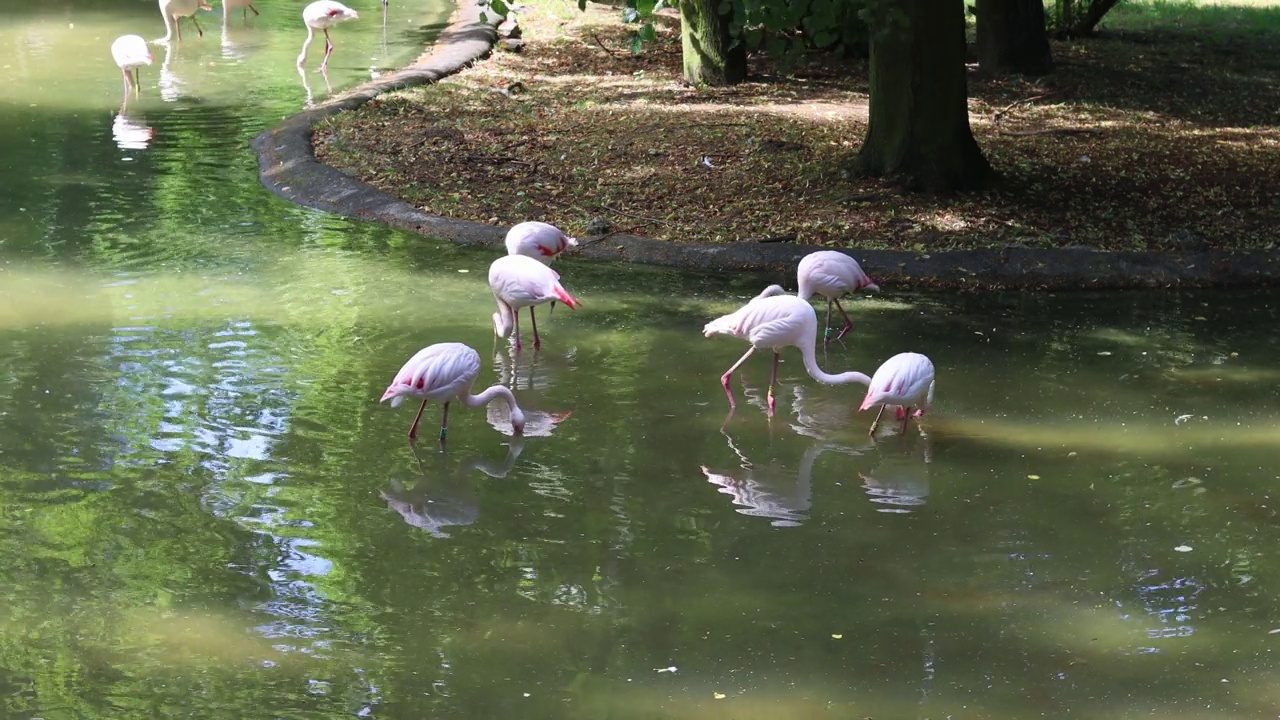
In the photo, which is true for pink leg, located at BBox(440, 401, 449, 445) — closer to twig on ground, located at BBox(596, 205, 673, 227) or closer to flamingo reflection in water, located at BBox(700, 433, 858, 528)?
flamingo reflection in water, located at BBox(700, 433, 858, 528)

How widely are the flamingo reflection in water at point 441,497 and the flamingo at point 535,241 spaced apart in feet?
6.99

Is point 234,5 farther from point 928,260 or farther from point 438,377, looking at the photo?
point 438,377

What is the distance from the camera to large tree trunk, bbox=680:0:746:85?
13305 millimetres

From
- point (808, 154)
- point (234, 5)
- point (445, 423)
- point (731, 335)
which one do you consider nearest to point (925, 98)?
point (808, 154)

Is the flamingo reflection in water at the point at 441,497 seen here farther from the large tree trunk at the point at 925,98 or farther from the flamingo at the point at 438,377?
the large tree trunk at the point at 925,98

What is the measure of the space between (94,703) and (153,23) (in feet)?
46.8

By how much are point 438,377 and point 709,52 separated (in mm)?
8151

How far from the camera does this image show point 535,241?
7902mm

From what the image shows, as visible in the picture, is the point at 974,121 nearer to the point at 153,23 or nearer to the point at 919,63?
the point at 919,63

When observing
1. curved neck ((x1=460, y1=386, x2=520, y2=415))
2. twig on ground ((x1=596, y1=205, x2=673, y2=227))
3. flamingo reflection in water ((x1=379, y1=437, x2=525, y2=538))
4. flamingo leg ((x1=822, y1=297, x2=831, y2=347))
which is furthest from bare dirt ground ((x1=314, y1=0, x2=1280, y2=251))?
flamingo reflection in water ((x1=379, y1=437, x2=525, y2=538))

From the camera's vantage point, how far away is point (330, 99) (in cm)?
1303

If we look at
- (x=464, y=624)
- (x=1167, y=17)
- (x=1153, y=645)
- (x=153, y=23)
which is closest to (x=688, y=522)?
(x=464, y=624)

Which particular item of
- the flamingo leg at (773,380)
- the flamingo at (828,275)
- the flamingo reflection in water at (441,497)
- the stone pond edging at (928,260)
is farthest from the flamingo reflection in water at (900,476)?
the stone pond edging at (928,260)

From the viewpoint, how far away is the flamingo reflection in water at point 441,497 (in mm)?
5441
